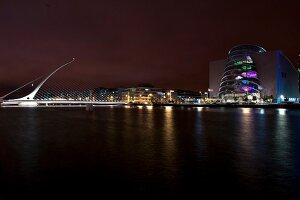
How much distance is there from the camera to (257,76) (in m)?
126

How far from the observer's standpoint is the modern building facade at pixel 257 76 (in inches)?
4781

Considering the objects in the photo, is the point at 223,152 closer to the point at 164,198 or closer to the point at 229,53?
the point at 164,198

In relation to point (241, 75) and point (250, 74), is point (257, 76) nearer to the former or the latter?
point (250, 74)

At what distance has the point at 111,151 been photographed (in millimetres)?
16812

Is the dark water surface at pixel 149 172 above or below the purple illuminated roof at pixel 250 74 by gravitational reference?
below

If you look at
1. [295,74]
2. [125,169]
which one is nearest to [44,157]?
[125,169]

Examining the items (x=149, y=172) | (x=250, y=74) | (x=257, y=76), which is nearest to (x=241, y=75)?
(x=250, y=74)

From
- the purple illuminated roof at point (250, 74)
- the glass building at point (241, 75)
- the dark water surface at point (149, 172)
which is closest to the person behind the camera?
the dark water surface at point (149, 172)

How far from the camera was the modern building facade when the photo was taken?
121438mm

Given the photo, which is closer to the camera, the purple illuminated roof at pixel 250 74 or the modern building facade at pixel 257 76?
the modern building facade at pixel 257 76

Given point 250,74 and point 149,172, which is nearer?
point 149,172

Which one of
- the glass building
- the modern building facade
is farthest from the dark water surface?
the glass building

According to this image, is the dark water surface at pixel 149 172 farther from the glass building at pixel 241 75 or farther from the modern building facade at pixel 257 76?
the glass building at pixel 241 75

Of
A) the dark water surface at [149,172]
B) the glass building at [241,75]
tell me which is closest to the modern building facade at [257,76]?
the glass building at [241,75]
